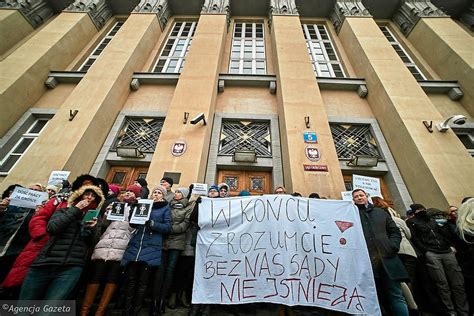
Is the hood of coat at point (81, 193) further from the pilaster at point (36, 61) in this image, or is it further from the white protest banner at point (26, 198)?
the pilaster at point (36, 61)

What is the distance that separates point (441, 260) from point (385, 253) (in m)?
1.27

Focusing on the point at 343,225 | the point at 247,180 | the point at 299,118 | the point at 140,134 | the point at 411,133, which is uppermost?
the point at 299,118

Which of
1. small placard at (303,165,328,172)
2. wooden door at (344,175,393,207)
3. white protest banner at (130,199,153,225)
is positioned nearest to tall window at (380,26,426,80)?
wooden door at (344,175,393,207)

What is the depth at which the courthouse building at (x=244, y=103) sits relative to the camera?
6.53 metres

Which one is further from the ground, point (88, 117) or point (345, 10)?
point (345, 10)

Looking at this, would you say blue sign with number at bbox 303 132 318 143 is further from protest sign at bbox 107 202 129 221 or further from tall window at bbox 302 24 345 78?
protest sign at bbox 107 202 129 221

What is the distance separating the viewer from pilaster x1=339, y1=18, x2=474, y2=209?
5945 mm

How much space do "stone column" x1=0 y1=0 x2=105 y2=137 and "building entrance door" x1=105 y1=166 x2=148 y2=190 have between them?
4148mm

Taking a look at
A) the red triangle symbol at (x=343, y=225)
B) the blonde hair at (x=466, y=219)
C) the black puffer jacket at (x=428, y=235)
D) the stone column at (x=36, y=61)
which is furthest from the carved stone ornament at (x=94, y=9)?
the blonde hair at (x=466, y=219)

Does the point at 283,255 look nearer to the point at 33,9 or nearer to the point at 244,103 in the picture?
the point at 244,103

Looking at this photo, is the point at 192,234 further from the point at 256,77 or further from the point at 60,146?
the point at 256,77

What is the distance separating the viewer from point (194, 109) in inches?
300

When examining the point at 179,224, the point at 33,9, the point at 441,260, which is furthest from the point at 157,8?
the point at 441,260

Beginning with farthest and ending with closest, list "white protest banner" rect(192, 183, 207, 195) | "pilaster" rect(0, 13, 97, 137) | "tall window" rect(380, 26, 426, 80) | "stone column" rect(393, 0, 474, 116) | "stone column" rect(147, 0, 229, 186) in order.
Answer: "tall window" rect(380, 26, 426, 80), "stone column" rect(393, 0, 474, 116), "pilaster" rect(0, 13, 97, 137), "stone column" rect(147, 0, 229, 186), "white protest banner" rect(192, 183, 207, 195)
